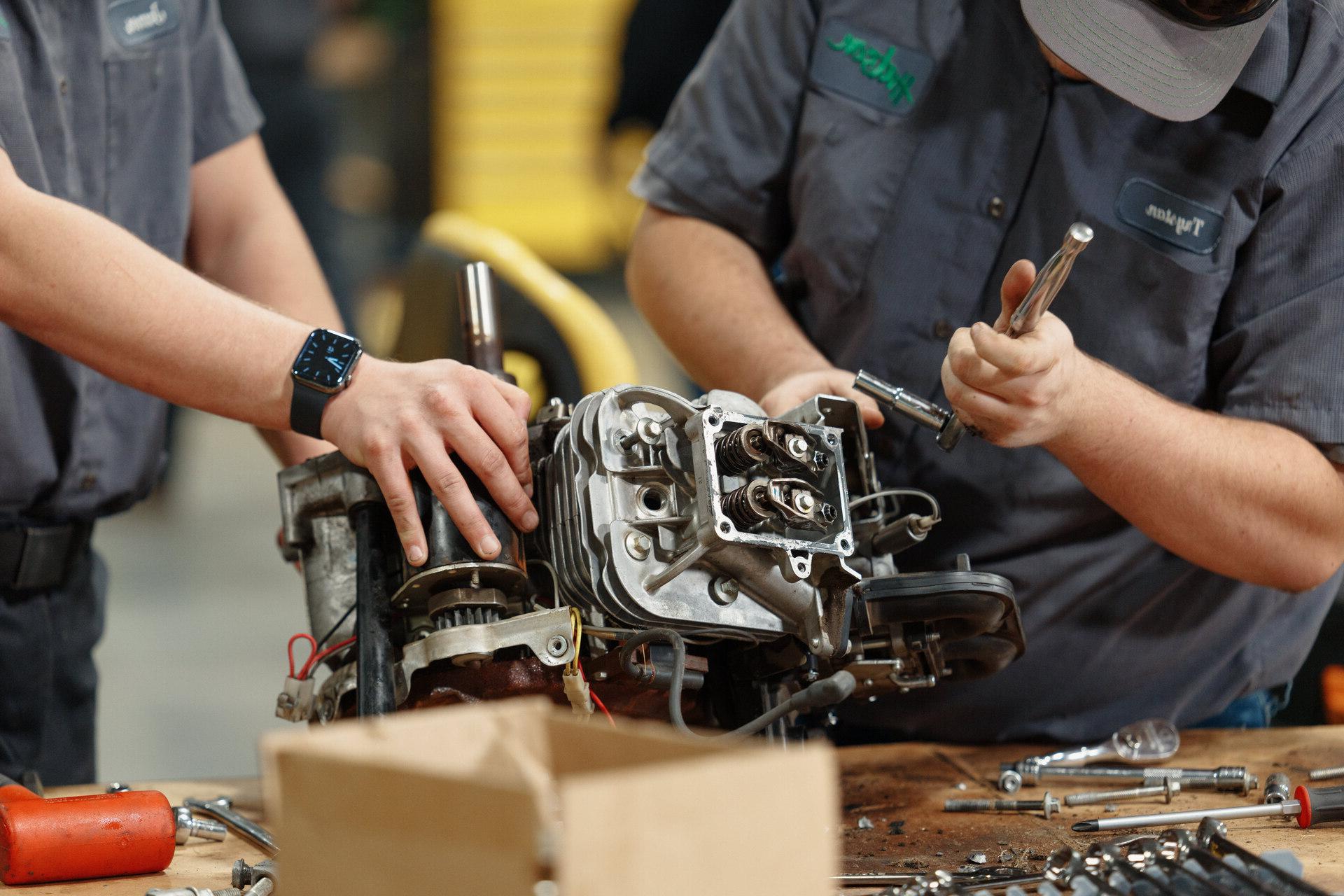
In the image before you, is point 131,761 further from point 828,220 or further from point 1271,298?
point 1271,298

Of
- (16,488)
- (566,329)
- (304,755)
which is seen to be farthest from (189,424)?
(304,755)

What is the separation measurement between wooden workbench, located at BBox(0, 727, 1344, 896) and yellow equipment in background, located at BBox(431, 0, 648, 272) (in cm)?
494

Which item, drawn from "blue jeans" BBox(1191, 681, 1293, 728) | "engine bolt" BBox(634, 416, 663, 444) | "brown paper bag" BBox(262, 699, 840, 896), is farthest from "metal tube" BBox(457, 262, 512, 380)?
"blue jeans" BBox(1191, 681, 1293, 728)

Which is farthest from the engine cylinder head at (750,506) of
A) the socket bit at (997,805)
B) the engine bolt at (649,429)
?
the socket bit at (997,805)

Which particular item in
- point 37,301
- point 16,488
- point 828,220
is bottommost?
point 16,488

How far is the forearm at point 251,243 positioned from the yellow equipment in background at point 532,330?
277 mm

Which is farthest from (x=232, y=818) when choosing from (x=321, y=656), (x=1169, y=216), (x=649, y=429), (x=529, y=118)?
(x=529, y=118)

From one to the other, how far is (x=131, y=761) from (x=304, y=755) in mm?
2780

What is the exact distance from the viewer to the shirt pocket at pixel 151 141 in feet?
4.83

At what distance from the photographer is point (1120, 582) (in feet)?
4.95

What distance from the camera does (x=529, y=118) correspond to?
20.8 ft

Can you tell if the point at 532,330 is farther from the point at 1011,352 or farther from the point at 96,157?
the point at 1011,352

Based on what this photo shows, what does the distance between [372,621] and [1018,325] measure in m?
0.64

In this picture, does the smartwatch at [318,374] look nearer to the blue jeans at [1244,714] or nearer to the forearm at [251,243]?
the forearm at [251,243]
